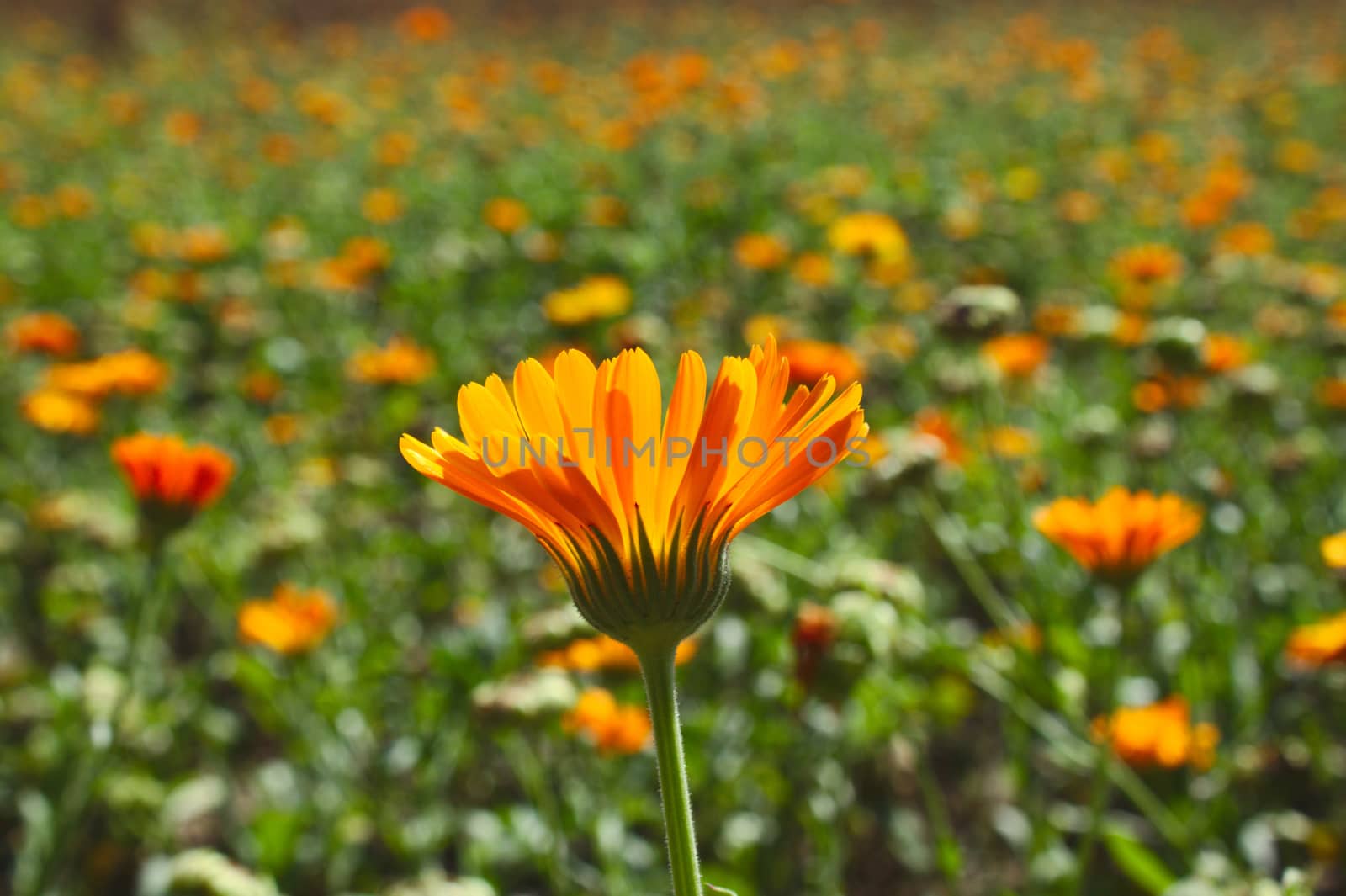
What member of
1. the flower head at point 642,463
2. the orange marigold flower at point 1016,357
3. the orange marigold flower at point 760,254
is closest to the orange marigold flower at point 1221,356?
the orange marigold flower at point 1016,357

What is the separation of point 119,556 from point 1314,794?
285 centimetres

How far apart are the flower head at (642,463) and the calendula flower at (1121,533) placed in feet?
2.90

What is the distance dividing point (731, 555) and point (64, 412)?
1823mm

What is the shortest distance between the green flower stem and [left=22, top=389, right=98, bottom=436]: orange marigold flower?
8.30ft

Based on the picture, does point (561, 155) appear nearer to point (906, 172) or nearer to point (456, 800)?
point (906, 172)

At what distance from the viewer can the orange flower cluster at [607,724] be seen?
1.85 meters

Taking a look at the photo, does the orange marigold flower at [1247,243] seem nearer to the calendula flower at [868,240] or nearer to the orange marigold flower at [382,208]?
the calendula flower at [868,240]

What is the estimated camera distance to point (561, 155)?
21.7 feet

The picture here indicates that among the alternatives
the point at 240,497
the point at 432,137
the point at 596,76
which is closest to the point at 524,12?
the point at 596,76

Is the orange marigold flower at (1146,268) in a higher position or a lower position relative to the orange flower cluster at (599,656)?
higher

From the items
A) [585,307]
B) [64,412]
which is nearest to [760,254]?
[585,307]

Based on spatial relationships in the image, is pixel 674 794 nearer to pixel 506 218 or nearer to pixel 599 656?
pixel 599 656

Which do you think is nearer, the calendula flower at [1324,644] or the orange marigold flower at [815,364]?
the calendula flower at [1324,644]

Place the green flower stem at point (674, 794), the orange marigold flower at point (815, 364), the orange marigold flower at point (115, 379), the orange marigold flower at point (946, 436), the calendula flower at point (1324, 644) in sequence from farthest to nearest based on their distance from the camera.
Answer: the orange marigold flower at point (115, 379)
the orange marigold flower at point (946, 436)
the orange marigold flower at point (815, 364)
the calendula flower at point (1324, 644)
the green flower stem at point (674, 794)
